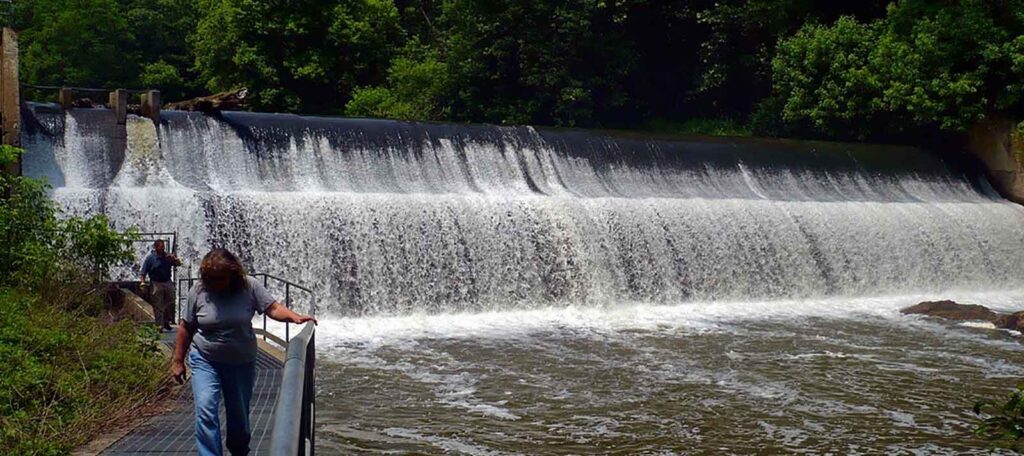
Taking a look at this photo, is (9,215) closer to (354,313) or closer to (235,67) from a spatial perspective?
(354,313)

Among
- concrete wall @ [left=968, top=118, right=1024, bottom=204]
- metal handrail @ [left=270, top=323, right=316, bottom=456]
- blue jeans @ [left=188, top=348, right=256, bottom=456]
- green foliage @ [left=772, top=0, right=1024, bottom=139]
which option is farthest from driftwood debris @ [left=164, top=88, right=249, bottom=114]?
concrete wall @ [left=968, top=118, right=1024, bottom=204]

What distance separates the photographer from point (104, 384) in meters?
7.61

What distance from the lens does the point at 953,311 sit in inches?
647

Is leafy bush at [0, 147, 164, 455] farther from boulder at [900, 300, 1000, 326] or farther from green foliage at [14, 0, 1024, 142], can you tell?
green foliage at [14, 0, 1024, 142]

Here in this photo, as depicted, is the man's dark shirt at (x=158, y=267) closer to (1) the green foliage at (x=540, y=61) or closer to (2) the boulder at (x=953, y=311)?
(2) the boulder at (x=953, y=311)

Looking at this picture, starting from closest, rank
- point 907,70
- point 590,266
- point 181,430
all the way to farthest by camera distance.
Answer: point 181,430 → point 590,266 → point 907,70

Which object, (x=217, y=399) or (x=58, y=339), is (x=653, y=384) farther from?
(x=217, y=399)

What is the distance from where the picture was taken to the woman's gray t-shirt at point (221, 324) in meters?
5.11

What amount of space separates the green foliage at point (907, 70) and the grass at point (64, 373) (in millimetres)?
20539

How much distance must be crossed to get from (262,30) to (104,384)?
24092mm

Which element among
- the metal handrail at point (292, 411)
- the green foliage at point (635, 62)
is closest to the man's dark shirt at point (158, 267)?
the metal handrail at point (292, 411)

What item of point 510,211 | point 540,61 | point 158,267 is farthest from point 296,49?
point 158,267

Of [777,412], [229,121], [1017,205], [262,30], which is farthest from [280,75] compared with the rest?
[777,412]

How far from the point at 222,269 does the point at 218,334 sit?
1.10ft
